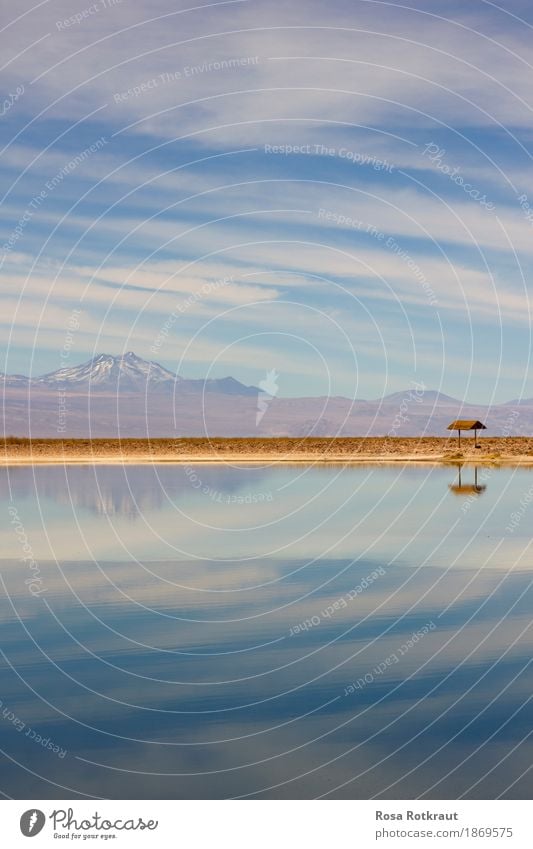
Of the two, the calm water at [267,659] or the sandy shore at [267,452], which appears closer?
the calm water at [267,659]

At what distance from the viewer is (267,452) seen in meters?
103

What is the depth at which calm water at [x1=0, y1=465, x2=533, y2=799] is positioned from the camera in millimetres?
12359

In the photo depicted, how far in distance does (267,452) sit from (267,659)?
86178 millimetres

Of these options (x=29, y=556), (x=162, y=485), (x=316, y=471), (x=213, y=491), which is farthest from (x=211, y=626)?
(x=316, y=471)

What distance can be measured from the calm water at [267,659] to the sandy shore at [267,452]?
54042 millimetres

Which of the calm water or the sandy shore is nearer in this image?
the calm water

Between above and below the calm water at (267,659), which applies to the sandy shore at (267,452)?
above

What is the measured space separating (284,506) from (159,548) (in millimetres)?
13296

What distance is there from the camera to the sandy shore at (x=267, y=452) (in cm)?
8956

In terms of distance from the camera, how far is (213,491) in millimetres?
50031

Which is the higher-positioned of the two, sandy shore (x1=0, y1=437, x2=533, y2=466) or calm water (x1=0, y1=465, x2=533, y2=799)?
sandy shore (x1=0, y1=437, x2=533, y2=466)

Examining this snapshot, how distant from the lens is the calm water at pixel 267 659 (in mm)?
12359

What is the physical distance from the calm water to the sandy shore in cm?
5404

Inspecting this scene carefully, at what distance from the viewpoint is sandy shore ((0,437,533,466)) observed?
89562mm
